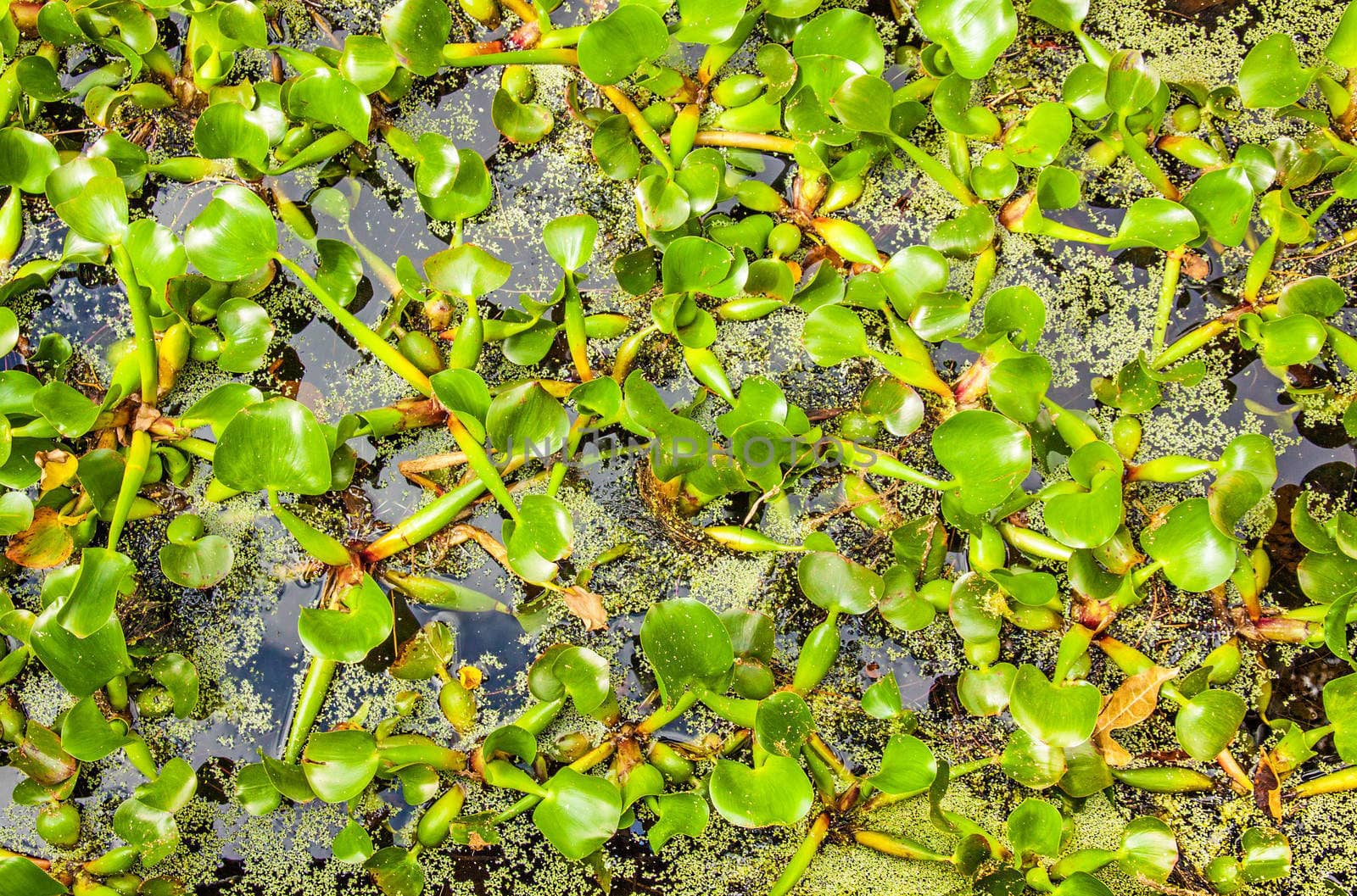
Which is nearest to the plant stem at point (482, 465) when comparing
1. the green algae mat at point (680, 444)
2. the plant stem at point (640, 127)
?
the green algae mat at point (680, 444)

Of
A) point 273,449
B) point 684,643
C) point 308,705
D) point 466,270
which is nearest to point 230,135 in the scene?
point 466,270

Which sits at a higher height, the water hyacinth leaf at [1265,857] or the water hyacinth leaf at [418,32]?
the water hyacinth leaf at [418,32]

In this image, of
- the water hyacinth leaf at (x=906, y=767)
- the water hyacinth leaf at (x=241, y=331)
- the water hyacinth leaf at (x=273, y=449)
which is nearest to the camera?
the water hyacinth leaf at (x=273, y=449)

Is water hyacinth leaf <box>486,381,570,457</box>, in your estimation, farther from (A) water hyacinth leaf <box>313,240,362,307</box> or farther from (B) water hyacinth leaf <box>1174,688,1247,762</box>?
(B) water hyacinth leaf <box>1174,688,1247,762</box>

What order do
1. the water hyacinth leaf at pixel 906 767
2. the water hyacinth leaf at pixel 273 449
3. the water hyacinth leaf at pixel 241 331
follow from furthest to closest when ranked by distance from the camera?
the water hyacinth leaf at pixel 241 331 < the water hyacinth leaf at pixel 906 767 < the water hyacinth leaf at pixel 273 449

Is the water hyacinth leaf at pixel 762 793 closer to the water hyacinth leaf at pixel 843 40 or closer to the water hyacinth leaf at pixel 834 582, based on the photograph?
the water hyacinth leaf at pixel 834 582

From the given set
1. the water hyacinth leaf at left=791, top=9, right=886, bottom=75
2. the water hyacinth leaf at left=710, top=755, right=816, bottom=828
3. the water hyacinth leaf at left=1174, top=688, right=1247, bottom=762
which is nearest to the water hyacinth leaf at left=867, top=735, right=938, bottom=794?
the water hyacinth leaf at left=710, top=755, right=816, bottom=828

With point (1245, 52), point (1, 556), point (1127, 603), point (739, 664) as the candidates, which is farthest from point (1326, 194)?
point (1, 556)
